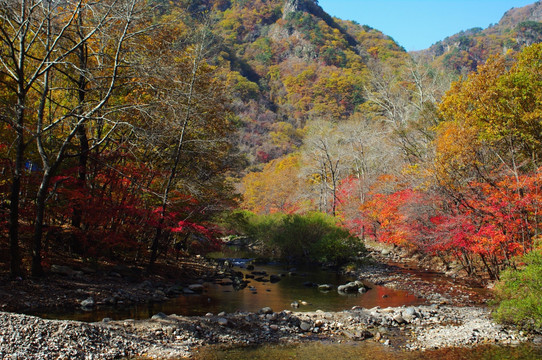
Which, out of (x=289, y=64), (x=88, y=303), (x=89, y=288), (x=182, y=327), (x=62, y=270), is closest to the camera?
(x=182, y=327)

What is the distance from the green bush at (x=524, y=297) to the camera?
856 centimetres

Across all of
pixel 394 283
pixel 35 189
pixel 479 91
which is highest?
pixel 479 91

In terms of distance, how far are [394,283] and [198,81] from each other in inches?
454

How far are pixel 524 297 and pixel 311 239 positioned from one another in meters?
15.3

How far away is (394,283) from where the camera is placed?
52.8 feet

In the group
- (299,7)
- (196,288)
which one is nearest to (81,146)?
(196,288)

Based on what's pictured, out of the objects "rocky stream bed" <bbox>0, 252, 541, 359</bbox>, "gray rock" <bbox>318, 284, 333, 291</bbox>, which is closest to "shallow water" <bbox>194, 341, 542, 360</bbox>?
Answer: "rocky stream bed" <bbox>0, 252, 541, 359</bbox>

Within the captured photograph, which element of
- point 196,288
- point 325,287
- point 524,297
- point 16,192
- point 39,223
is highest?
point 16,192

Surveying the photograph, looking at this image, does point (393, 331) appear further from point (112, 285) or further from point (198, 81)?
point (198, 81)

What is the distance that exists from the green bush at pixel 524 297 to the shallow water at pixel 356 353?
2.44 feet

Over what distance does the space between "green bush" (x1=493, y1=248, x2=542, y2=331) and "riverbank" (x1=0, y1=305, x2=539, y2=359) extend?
1.10ft

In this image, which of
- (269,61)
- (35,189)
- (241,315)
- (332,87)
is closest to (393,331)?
(241,315)

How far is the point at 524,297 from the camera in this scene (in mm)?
8930

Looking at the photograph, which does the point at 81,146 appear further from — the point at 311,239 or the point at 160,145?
the point at 311,239
